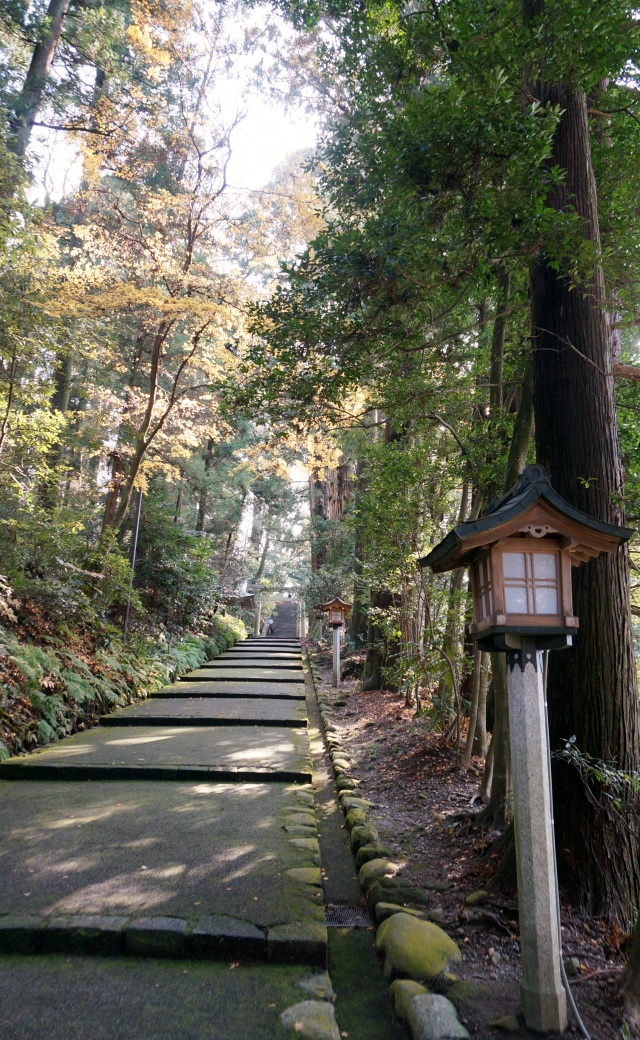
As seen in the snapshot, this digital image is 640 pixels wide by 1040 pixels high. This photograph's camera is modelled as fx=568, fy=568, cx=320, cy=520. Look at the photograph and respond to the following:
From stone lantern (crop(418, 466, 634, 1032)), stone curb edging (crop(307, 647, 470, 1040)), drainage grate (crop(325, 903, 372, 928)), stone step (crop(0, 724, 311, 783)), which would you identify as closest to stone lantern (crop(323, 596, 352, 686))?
stone step (crop(0, 724, 311, 783))

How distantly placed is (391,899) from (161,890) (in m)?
1.26

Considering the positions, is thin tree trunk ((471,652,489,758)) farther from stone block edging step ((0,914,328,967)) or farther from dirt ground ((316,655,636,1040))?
stone block edging step ((0,914,328,967))

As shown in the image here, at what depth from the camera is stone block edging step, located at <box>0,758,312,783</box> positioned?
5027 millimetres

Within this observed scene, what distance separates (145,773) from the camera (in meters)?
5.23

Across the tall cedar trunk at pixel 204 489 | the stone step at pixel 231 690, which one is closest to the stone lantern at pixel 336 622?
the stone step at pixel 231 690

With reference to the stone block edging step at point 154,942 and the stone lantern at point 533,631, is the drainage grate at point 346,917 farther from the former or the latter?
the stone lantern at point 533,631

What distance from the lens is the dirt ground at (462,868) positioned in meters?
2.35

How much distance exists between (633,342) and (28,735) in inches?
295

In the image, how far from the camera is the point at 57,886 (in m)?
3.02

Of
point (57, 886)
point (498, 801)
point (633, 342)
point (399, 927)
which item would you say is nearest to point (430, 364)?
point (633, 342)

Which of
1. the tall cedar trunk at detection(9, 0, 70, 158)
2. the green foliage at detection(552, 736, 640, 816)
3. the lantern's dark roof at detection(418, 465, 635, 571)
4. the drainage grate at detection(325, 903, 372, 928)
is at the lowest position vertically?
the drainage grate at detection(325, 903, 372, 928)

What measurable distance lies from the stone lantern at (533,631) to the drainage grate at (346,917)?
1.11m

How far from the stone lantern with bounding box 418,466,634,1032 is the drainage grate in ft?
3.63

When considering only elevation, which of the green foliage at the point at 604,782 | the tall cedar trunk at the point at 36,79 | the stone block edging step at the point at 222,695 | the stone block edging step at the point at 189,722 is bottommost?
the stone block edging step at the point at 189,722
